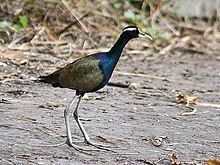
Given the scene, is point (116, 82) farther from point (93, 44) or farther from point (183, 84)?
point (93, 44)

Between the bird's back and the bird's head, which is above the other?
the bird's head

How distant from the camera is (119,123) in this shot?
18.1ft

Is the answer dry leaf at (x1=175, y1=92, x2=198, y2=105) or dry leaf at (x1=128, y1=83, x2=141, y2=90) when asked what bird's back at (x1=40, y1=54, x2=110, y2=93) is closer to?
dry leaf at (x1=175, y1=92, x2=198, y2=105)

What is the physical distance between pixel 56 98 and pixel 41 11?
3.90 meters

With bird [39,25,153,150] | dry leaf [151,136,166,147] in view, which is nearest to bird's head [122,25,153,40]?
bird [39,25,153,150]

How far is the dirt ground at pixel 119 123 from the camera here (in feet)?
14.7

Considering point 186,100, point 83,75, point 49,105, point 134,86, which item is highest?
point 83,75

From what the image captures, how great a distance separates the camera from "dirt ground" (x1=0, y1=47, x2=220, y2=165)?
448 cm

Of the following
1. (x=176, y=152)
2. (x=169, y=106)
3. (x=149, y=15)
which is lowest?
(x=149, y=15)

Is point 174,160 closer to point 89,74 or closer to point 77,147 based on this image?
point 77,147

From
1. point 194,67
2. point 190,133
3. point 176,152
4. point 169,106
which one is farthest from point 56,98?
point 194,67

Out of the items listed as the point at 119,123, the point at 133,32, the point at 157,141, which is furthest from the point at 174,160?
the point at 119,123

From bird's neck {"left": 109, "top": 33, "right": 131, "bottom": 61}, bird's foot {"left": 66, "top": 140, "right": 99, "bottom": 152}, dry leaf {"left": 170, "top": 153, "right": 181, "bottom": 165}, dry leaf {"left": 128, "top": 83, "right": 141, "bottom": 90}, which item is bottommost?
dry leaf {"left": 128, "top": 83, "right": 141, "bottom": 90}

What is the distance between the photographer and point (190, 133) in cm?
538
